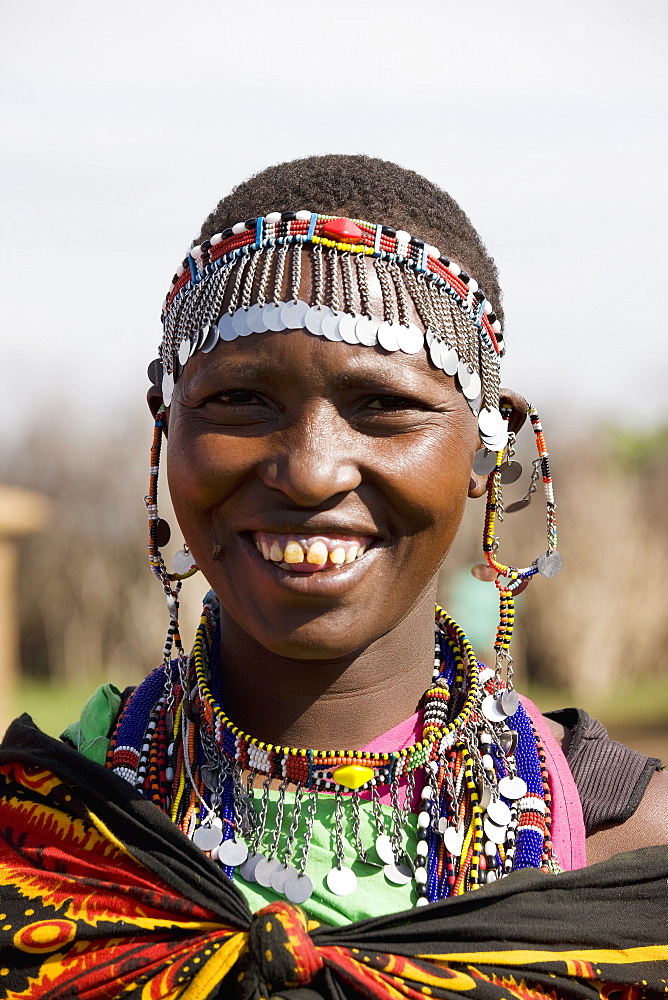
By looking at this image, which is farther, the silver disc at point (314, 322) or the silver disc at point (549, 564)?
the silver disc at point (549, 564)

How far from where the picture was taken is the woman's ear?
2473 mm

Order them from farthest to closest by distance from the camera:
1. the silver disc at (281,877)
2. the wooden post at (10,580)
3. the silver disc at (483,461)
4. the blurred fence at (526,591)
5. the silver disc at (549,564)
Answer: the blurred fence at (526,591) < the wooden post at (10,580) < the silver disc at (549,564) < the silver disc at (483,461) < the silver disc at (281,877)

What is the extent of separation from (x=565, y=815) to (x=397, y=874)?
16.6 inches

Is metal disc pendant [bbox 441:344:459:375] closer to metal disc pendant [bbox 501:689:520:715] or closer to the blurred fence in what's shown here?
metal disc pendant [bbox 501:689:520:715]

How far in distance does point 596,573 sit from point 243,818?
8.87 meters

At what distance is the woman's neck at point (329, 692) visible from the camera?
2.37 metres

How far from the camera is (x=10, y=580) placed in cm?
958

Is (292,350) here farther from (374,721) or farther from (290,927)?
(290,927)

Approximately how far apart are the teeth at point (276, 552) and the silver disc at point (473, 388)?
1.77 ft

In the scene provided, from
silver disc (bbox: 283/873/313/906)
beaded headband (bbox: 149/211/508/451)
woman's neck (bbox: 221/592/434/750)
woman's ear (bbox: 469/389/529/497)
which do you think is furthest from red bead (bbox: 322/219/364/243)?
silver disc (bbox: 283/873/313/906)

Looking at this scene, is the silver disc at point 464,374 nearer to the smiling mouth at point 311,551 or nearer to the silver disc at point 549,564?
the smiling mouth at point 311,551

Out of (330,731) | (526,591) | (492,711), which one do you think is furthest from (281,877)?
(526,591)

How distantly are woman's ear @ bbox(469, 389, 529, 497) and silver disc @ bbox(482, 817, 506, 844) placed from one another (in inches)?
29.2

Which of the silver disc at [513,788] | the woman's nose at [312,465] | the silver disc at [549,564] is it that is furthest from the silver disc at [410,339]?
the silver disc at [513,788]
